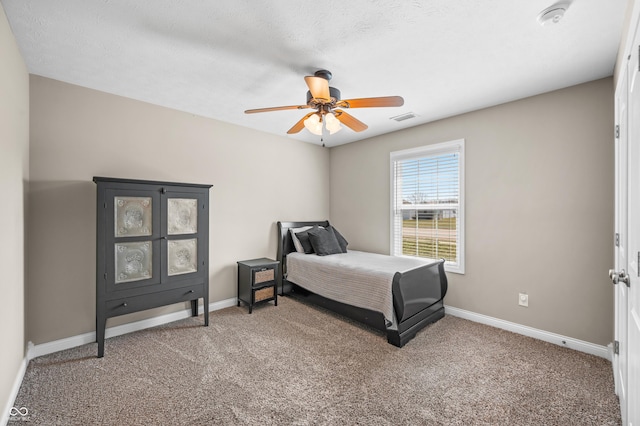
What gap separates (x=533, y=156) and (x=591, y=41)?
1.12m

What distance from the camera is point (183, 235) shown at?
9.70 ft

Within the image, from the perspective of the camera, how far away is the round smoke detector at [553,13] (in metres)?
1.65

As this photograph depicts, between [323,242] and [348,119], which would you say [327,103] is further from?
[323,242]

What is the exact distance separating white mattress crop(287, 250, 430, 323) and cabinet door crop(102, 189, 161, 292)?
1713 millimetres

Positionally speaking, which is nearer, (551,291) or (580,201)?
(580,201)

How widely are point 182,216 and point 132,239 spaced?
487 mm

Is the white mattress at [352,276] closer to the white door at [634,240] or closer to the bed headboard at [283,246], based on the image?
the bed headboard at [283,246]

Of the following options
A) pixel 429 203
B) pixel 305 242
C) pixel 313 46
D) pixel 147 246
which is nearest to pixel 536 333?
pixel 429 203

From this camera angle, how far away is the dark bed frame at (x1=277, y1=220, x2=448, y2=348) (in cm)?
272

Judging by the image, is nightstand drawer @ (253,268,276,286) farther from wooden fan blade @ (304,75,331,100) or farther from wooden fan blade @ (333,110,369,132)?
wooden fan blade @ (304,75,331,100)

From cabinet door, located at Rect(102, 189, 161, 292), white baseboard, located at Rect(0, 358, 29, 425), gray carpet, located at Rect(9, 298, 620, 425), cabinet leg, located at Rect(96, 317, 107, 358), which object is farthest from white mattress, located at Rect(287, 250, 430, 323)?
white baseboard, located at Rect(0, 358, 29, 425)

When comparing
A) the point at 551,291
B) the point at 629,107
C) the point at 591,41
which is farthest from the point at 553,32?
the point at 551,291

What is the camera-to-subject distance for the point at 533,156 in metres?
2.89

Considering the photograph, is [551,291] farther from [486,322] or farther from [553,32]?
[553,32]
